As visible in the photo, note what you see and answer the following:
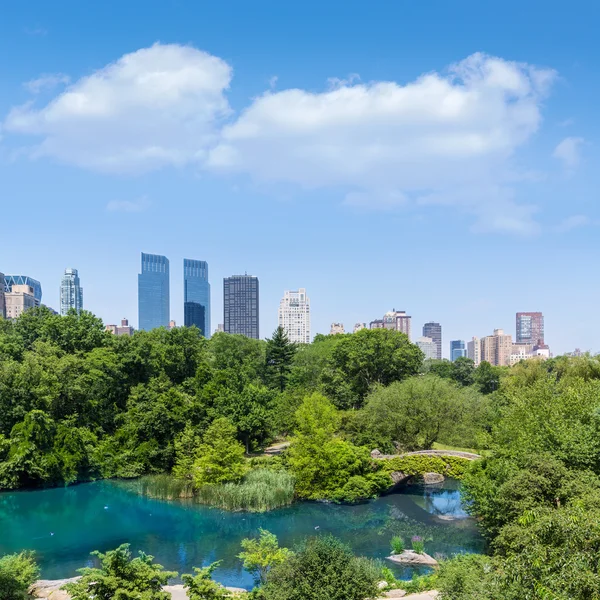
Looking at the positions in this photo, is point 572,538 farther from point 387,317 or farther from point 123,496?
point 387,317

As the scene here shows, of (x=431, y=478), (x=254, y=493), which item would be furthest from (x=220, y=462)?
(x=431, y=478)

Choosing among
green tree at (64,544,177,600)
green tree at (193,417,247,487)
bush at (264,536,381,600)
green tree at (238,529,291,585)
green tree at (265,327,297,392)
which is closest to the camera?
green tree at (64,544,177,600)

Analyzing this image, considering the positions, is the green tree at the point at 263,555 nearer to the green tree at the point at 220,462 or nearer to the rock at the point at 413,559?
the rock at the point at 413,559

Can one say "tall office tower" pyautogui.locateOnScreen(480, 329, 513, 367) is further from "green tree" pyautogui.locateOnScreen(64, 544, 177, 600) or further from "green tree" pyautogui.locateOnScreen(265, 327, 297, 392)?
"green tree" pyautogui.locateOnScreen(64, 544, 177, 600)

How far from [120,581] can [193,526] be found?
11.9m

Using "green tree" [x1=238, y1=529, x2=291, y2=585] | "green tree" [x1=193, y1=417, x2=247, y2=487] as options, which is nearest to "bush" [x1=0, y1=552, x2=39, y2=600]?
"green tree" [x1=238, y1=529, x2=291, y2=585]

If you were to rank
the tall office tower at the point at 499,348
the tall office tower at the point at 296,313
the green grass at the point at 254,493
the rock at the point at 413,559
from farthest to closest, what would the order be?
1. the tall office tower at the point at 296,313
2. the tall office tower at the point at 499,348
3. the green grass at the point at 254,493
4. the rock at the point at 413,559

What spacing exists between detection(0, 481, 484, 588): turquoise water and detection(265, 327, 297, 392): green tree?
1745 centimetres

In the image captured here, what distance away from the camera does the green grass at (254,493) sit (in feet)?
77.3

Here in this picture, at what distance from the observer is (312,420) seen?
85.6 feet

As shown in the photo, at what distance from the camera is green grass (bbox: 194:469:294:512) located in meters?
23.6

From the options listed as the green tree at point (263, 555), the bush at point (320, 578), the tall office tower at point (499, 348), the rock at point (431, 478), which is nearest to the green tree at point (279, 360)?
the rock at point (431, 478)

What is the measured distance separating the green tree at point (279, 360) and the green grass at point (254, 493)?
17.9 meters

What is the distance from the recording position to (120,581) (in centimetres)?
1048
